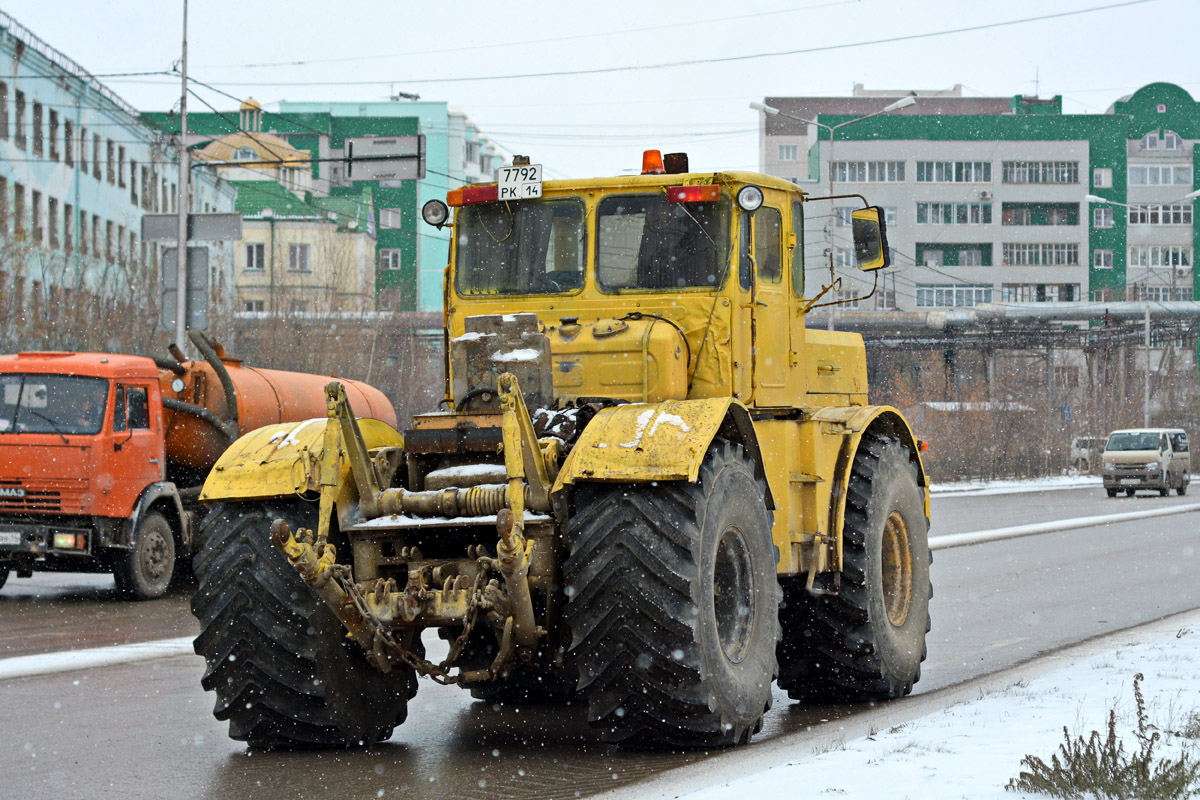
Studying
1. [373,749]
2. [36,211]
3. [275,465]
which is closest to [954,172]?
[36,211]

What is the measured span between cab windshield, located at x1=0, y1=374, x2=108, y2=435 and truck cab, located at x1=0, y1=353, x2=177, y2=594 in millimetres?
11

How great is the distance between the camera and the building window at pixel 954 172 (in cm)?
9700

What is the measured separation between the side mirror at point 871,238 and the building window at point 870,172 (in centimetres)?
8722

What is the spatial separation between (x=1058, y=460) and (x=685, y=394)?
53.0 m

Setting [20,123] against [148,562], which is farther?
[20,123]

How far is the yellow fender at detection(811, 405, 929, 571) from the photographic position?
30.9 feet

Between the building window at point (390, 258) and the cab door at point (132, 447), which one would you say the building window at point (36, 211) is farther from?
the building window at point (390, 258)

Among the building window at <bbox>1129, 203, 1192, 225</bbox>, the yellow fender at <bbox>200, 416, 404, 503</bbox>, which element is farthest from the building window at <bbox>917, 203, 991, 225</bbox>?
the yellow fender at <bbox>200, 416, 404, 503</bbox>

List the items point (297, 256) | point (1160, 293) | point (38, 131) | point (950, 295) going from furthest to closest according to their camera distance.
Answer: point (1160, 293) → point (950, 295) → point (297, 256) → point (38, 131)

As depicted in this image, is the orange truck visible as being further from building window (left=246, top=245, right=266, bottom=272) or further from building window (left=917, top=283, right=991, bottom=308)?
building window (left=917, top=283, right=991, bottom=308)

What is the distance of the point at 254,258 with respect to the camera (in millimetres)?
82188

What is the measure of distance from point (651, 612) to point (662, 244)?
250cm

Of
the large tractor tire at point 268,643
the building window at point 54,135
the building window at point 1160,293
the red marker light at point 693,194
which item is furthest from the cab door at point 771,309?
the building window at point 1160,293

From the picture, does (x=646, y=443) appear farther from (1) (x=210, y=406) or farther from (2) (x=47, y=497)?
(1) (x=210, y=406)
